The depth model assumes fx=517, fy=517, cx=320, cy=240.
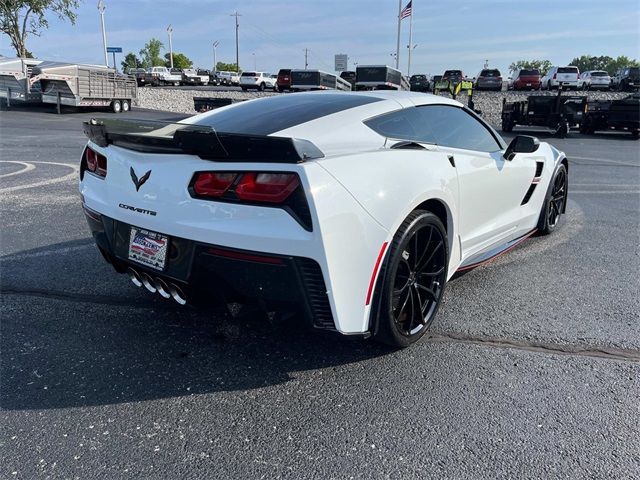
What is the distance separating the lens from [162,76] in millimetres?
49062

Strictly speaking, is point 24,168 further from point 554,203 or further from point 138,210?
point 554,203

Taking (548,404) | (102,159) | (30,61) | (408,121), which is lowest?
(548,404)

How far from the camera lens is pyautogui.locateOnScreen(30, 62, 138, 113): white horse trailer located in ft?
69.7

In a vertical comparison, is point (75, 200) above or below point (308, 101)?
below

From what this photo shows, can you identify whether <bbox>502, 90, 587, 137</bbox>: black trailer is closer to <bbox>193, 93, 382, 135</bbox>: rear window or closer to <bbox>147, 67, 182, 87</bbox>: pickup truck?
<bbox>193, 93, 382, 135</bbox>: rear window

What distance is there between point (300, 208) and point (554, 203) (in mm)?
3965

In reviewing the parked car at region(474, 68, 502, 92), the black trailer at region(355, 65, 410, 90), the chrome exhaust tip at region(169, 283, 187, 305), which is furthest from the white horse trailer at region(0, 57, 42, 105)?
the parked car at region(474, 68, 502, 92)

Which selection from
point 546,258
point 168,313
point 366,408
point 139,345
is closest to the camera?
point 366,408

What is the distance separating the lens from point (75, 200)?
6480 millimetres

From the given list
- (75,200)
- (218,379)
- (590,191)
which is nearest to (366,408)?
(218,379)

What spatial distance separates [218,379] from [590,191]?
24.3ft

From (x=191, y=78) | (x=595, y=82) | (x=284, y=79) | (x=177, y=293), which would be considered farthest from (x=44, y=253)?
(x=191, y=78)

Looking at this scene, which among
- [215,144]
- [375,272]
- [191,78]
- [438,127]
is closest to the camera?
[215,144]

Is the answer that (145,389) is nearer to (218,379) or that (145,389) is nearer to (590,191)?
(218,379)
